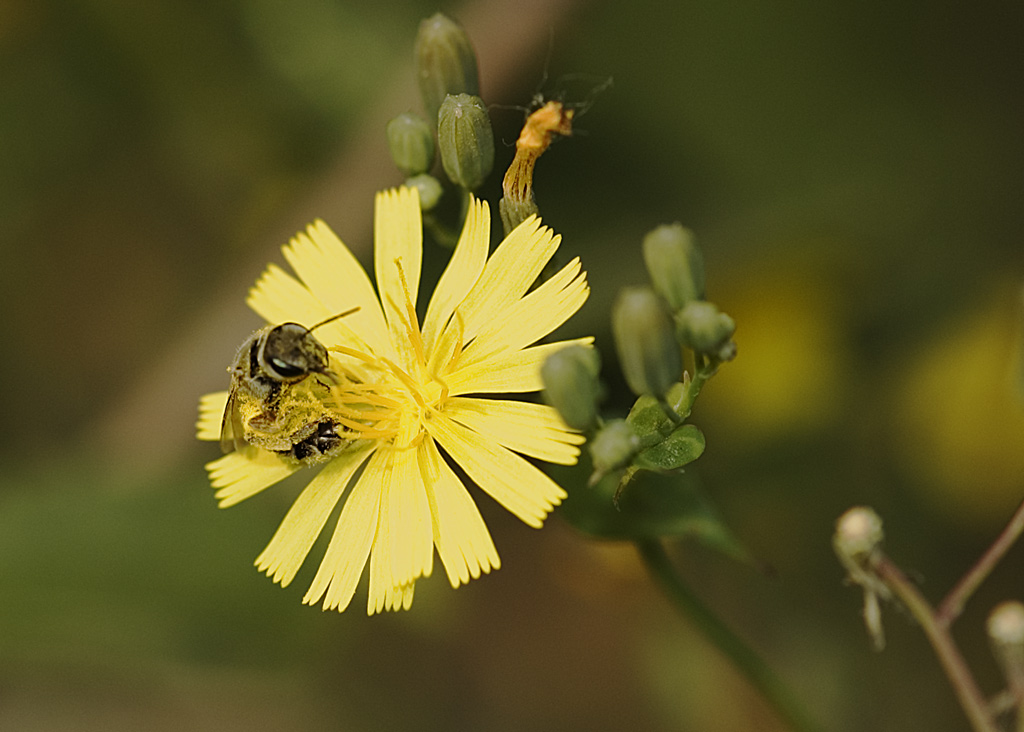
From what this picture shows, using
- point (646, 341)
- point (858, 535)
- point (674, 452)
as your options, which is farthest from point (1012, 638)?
point (646, 341)

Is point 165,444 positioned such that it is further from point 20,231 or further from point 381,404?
point 381,404

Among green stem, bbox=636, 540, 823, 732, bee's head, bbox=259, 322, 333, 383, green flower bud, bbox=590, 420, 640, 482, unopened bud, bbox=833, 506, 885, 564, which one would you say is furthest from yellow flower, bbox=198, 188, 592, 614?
unopened bud, bbox=833, 506, 885, 564

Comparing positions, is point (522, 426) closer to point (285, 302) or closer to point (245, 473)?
point (245, 473)

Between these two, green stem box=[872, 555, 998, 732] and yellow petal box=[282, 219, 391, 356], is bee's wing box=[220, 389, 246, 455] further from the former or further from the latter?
green stem box=[872, 555, 998, 732]

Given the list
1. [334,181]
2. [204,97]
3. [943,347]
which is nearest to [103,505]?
[334,181]

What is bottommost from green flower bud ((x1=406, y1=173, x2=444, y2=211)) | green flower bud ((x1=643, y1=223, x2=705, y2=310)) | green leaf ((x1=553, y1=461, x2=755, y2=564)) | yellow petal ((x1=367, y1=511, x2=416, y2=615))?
green leaf ((x1=553, y1=461, x2=755, y2=564))

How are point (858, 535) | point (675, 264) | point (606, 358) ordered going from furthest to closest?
point (606, 358) → point (858, 535) → point (675, 264)
